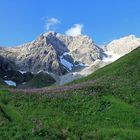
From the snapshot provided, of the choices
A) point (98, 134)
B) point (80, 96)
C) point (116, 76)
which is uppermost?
point (116, 76)

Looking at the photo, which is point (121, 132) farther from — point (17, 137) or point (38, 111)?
point (38, 111)

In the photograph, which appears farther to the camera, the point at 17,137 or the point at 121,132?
the point at 121,132

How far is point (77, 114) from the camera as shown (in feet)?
119

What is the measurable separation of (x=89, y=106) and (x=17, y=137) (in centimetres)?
1610

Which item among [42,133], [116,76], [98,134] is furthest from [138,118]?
[116,76]

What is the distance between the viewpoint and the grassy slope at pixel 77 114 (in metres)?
24.3

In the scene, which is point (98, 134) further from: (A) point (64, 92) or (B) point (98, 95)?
(A) point (64, 92)

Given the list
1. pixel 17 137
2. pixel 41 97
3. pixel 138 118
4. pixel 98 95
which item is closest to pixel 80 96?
pixel 98 95

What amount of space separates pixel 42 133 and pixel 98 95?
19007 millimetres

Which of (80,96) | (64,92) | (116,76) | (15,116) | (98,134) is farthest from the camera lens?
(116,76)

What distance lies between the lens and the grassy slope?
2427 cm

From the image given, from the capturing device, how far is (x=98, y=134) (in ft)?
80.6

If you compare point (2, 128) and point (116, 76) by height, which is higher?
point (116, 76)

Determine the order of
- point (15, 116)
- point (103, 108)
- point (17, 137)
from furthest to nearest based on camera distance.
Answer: point (103, 108)
point (15, 116)
point (17, 137)
